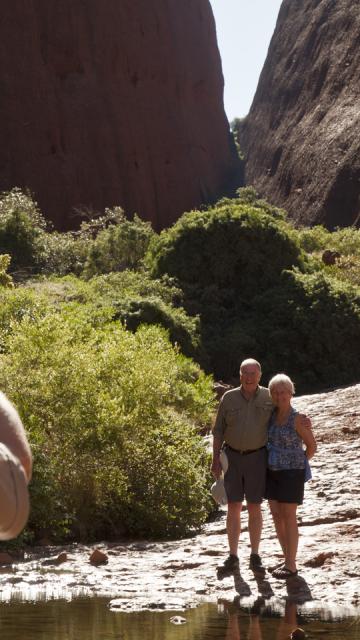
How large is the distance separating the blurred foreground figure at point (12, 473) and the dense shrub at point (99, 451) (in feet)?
37.4

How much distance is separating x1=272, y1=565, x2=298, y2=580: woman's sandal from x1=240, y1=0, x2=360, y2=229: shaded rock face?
4695 centimetres

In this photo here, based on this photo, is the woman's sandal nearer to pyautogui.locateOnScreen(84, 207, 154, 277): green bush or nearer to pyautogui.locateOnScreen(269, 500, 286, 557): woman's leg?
pyautogui.locateOnScreen(269, 500, 286, 557): woman's leg

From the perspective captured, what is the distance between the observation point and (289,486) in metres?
9.02

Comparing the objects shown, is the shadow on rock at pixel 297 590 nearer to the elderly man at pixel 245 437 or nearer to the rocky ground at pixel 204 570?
the rocky ground at pixel 204 570

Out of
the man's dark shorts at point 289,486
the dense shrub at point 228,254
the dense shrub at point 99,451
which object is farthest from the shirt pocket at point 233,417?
the dense shrub at point 228,254

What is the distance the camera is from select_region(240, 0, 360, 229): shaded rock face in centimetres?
5944

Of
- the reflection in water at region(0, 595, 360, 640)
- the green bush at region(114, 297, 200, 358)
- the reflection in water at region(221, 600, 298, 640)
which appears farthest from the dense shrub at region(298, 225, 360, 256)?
the reflection in water at region(221, 600, 298, 640)

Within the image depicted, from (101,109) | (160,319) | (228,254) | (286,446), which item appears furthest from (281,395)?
(101,109)

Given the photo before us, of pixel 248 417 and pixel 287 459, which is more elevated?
pixel 248 417

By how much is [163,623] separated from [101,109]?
52089 mm

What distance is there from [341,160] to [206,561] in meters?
50.8

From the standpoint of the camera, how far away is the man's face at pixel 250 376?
Result: 355 inches

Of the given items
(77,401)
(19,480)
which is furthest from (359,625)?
(19,480)

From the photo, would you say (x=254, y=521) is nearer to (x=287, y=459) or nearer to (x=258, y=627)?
(x=287, y=459)
